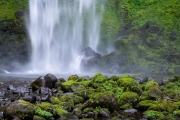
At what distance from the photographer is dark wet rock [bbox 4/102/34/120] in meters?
11.0

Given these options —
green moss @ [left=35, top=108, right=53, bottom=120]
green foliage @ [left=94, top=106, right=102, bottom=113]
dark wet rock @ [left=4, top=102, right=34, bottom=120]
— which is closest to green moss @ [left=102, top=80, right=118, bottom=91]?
green foliage @ [left=94, top=106, right=102, bottom=113]

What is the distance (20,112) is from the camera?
11.1 m

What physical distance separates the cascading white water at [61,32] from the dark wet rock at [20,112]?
28514 millimetres

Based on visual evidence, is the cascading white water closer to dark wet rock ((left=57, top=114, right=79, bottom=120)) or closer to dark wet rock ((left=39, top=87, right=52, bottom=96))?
dark wet rock ((left=39, top=87, right=52, bottom=96))

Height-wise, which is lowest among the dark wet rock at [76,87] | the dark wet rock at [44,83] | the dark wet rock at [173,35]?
the dark wet rock at [76,87]

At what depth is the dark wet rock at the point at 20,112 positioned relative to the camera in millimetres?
11031

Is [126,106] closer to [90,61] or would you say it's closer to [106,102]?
[106,102]

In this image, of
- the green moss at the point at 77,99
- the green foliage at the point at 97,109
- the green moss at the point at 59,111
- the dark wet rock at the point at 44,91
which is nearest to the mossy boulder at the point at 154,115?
the green foliage at the point at 97,109

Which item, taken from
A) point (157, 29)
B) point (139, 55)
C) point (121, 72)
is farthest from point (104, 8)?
point (121, 72)

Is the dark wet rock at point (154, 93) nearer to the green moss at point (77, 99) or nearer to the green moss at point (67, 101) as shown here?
the green moss at point (77, 99)

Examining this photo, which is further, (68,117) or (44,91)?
(44,91)

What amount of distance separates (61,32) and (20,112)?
41.5 meters

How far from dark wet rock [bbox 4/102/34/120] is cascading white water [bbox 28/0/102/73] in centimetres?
2851

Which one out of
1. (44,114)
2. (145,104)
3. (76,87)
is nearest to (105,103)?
(145,104)
